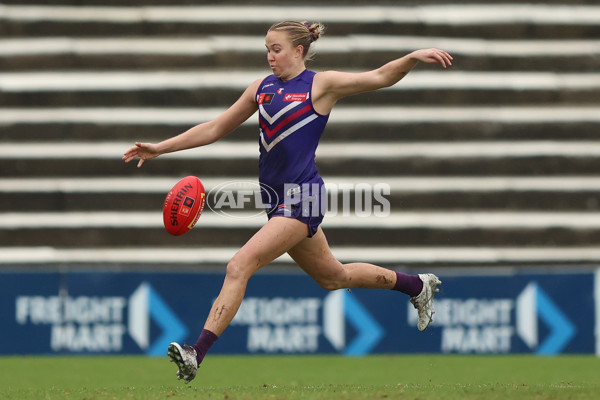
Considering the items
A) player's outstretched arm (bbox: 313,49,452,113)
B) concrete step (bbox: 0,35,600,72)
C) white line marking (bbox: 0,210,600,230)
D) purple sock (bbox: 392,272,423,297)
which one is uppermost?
concrete step (bbox: 0,35,600,72)

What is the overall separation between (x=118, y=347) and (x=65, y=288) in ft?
2.88

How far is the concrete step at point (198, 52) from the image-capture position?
12.4m

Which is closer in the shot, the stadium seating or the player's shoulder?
the player's shoulder

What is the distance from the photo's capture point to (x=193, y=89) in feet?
40.9

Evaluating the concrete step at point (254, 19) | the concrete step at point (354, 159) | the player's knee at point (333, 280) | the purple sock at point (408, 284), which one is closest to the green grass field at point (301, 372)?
the purple sock at point (408, 284)

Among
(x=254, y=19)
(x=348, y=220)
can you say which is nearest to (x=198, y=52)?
(x=254, y=19)

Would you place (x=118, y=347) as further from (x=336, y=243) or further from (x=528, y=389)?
(x=528, y=389)

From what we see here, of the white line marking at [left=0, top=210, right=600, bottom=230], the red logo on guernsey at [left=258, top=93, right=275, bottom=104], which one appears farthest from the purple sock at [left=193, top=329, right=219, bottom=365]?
the white line marking at [left=0, top=210, right=600, bottom=230]

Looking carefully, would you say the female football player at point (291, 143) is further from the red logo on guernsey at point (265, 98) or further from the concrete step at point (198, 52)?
the concrete step at point (198, 52)

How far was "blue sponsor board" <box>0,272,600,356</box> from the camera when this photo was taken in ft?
37.0

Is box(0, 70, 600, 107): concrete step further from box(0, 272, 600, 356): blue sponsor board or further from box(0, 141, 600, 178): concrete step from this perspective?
box(0, 272, 600, 356): blue sponsor board

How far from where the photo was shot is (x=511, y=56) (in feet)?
41.0

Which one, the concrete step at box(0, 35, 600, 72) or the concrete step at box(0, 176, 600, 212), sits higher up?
the concrete step at box(0, 35, 600, 72)

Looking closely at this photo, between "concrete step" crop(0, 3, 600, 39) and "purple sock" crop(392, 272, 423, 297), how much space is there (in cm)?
552
